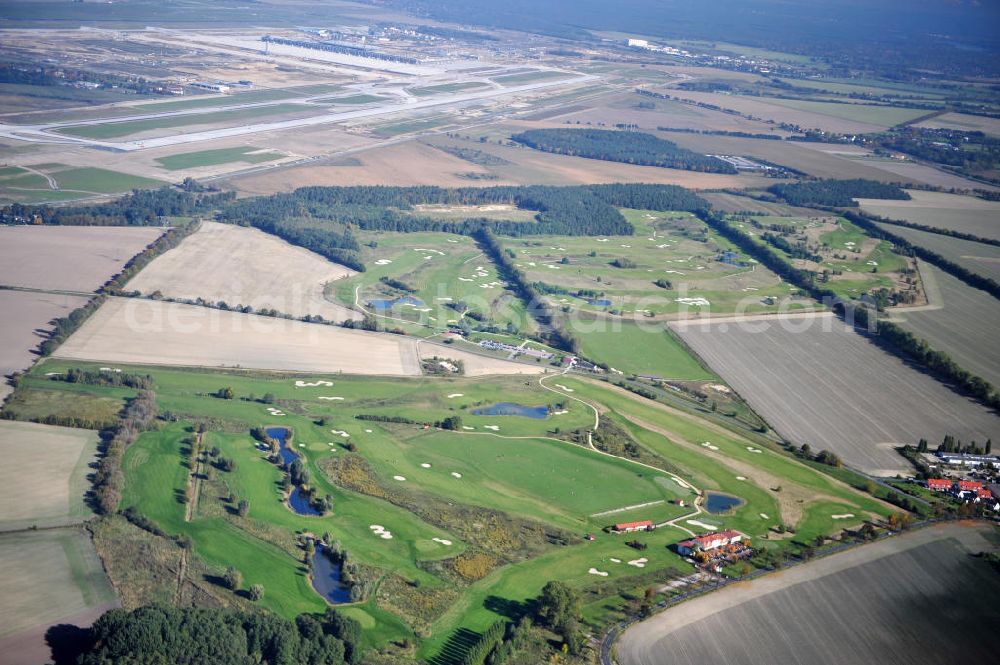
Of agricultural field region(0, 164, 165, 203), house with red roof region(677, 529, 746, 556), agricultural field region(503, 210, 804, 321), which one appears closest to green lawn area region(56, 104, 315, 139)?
agricultural field region(0, 164, 165, 203)

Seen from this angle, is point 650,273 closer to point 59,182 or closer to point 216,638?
point 59,182

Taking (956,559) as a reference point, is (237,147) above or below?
above

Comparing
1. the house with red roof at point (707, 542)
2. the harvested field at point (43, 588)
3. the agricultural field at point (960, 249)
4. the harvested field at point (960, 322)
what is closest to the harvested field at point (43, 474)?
the harvested field at point (43, 588)

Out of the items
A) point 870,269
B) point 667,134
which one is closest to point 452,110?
point 667,134

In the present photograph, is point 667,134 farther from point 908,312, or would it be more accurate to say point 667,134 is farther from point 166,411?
point 166,411

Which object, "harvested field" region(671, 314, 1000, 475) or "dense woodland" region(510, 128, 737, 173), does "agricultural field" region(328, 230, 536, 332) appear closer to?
"harvested field" region(671, 314, 1000, 475)

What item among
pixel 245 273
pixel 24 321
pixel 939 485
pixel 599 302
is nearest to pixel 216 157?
pixel 245 273

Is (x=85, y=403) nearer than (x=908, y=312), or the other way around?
(x=85, y=403)
